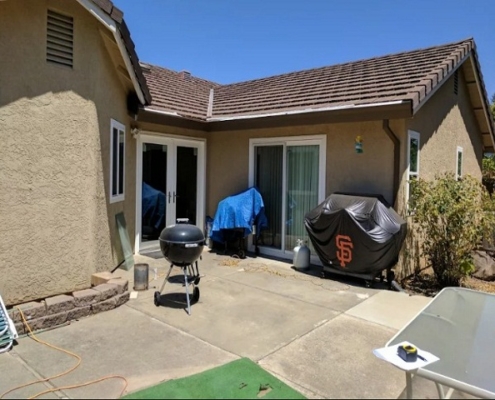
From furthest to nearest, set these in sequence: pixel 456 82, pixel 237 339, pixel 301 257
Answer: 1. pixel 456 82
2. pixel 301 257
3. pixel 237 339

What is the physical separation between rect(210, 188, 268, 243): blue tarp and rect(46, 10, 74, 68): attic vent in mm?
4829

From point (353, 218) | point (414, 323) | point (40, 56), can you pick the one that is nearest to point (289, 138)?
point (353, 218)

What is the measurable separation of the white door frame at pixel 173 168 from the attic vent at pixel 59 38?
11.5 ft

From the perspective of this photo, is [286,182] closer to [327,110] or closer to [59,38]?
[327,110]

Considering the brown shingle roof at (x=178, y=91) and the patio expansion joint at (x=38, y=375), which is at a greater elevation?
the brown shingle roof at (x=178, y=91)

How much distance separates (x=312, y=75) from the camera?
11.0m

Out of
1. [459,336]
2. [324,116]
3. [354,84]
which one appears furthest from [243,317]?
[354,84]

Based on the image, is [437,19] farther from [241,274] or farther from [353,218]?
[241,274]

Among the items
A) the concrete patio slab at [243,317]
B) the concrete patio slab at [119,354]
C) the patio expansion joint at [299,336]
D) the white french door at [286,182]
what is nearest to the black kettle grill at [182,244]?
the concrete patio slab at [243,317]

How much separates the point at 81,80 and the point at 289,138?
16.2 ft

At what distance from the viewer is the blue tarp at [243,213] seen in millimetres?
9045

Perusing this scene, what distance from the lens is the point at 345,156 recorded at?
322 inches

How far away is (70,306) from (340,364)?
3680 mm

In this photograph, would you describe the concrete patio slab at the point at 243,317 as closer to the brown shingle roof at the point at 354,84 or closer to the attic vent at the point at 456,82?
the brown shingle roof at the point at 354,84
